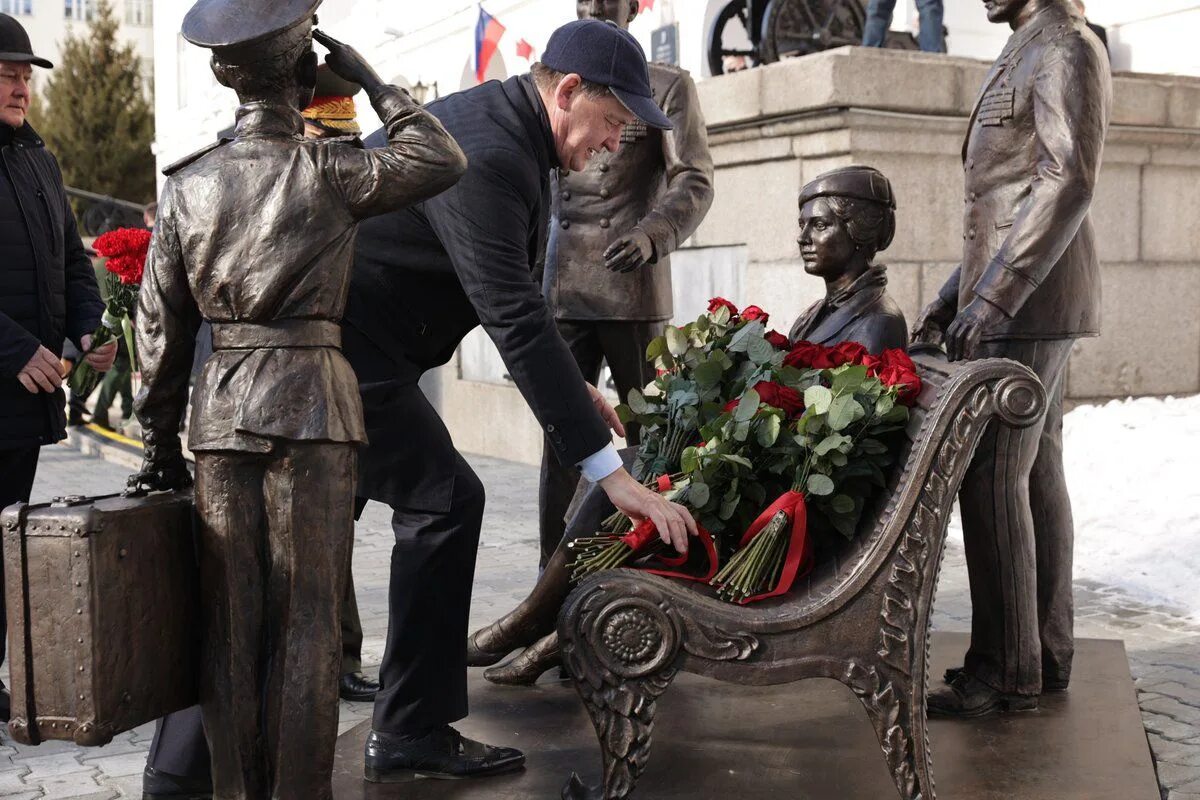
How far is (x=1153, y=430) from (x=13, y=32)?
20.3 ft

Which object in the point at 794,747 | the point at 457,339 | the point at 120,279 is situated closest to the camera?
the point at 457,339

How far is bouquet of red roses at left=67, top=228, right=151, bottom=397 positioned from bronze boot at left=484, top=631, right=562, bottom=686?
→ 149 cm

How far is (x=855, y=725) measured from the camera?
414 centimetres

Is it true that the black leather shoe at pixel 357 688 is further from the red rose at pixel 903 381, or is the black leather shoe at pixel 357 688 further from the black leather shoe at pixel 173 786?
the red rose at pixel 903 381

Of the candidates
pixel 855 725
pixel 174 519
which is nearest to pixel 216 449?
pixel 174 519

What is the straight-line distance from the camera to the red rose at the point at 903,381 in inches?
139

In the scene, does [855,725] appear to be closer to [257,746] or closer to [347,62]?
[257,746]

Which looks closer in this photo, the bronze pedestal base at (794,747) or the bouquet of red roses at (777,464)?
the bouquet of red roses at (777,464)

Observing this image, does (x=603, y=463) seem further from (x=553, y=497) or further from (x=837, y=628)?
(x=553, y=497)

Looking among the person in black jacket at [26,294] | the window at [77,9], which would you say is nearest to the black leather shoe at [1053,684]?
the person in black jacket at [26,294]

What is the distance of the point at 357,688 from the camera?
4.88m

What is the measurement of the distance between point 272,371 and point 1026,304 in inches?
91.1

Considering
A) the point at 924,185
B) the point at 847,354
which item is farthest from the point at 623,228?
the point at 924,185

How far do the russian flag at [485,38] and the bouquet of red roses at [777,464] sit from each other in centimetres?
1181
